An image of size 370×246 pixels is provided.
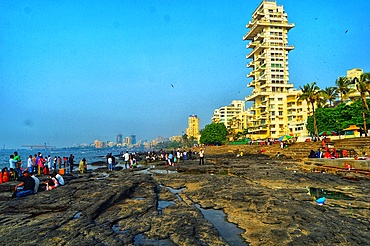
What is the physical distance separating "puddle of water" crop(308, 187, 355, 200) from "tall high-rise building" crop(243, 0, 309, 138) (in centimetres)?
6873

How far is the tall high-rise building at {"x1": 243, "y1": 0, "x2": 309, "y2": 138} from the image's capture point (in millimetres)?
83438

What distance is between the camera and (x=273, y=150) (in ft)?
167

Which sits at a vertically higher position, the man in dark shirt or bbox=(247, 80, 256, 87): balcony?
bbox=(247, 80, 256, 87): balcony

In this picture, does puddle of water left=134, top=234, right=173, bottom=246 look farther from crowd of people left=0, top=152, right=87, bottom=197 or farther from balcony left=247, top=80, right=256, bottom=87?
balcony left=247, top=80, right=256, bottom=87

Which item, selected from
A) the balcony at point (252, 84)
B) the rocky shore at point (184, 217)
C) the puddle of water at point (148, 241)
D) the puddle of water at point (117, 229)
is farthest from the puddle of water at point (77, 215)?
the balcony at point (252, 84)

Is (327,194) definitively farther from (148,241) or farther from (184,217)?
(148,241)

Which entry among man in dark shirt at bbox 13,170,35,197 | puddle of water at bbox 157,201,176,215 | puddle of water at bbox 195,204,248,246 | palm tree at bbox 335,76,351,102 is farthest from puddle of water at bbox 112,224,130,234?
palm tree at bbox 335,76,351,102

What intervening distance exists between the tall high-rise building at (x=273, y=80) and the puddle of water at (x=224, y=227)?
75.0 metres

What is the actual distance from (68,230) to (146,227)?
2.34 metres

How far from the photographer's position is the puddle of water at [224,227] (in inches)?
295

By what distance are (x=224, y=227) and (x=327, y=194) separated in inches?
308

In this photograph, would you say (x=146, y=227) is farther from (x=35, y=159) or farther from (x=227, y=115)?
(x=227, y=115)

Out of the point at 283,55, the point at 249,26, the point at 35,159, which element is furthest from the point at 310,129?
the point at 35,159

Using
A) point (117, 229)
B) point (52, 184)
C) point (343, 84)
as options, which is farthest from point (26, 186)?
point (343, 84)
